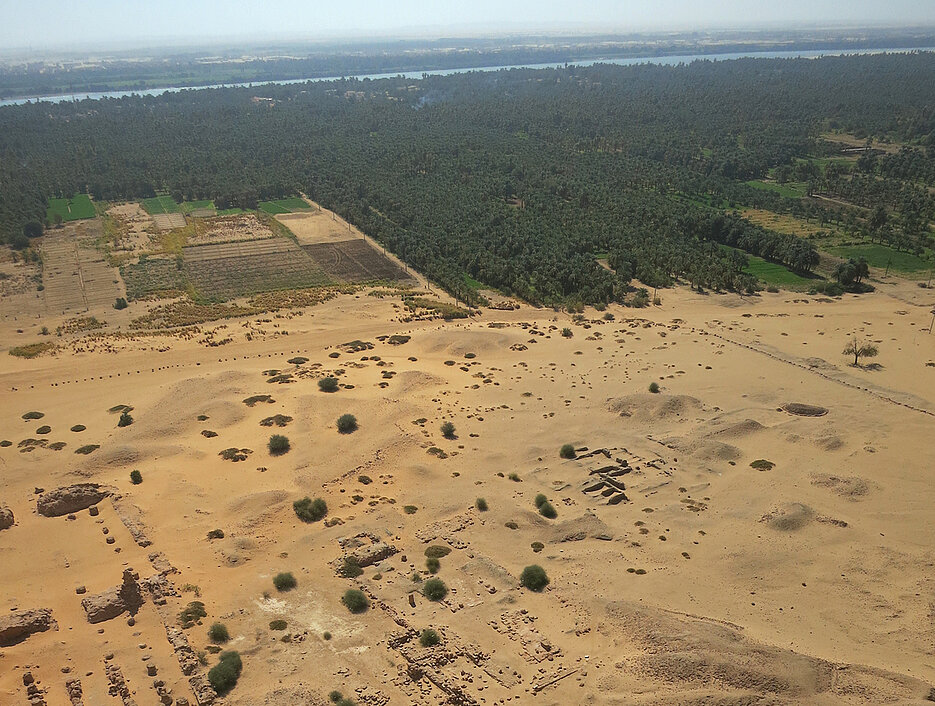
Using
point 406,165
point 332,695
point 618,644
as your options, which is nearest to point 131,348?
point 332,695

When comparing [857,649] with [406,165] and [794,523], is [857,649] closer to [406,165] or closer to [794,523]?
[794,523]

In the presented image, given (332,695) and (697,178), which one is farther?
(697,178)

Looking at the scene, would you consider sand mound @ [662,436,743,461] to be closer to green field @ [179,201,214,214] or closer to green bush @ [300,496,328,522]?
green bush @ [300,496,328,522]

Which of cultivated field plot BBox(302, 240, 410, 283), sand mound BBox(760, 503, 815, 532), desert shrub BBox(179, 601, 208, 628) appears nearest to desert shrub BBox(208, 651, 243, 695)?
desert shrub BBox(179, 601, 208, 628)

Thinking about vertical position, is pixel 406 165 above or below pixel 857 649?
above

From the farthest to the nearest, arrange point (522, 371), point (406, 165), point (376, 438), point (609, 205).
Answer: point (406, 165), point (609, 205), point (522, 371), point (376, 438)

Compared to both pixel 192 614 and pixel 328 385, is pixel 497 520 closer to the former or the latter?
pixel 192 614

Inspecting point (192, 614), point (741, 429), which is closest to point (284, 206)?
point (741, 429)

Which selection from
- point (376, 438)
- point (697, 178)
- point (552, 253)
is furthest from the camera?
point (697, 178)
